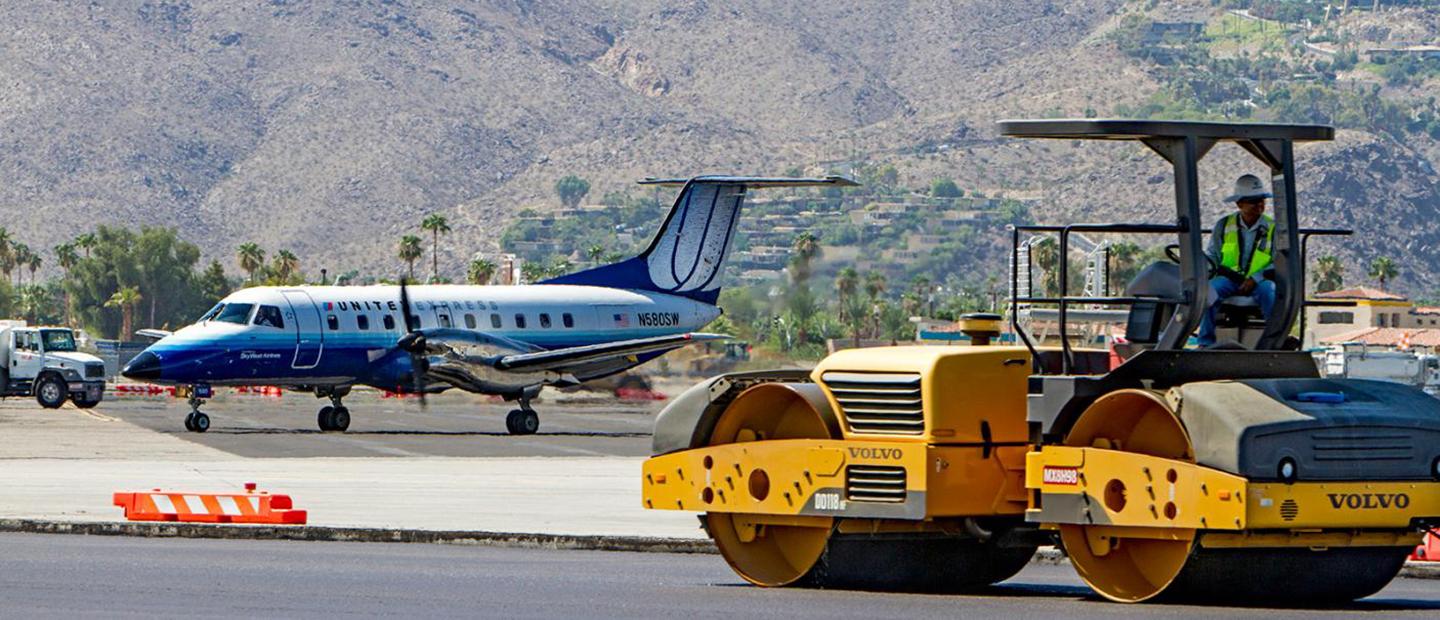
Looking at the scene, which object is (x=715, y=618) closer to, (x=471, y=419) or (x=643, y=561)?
(x=643, y=561)

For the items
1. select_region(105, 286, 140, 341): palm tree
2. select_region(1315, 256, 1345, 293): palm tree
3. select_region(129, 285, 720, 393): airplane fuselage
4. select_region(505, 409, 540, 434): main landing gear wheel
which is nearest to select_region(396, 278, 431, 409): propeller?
select_region(129, 285, 720, 393): airplane fuselage

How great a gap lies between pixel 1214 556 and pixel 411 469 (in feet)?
71.4

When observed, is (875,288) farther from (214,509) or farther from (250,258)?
(250,258)

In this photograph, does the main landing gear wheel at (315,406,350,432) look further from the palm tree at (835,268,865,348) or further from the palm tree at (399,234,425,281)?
the palm tree at (399,234,425,281)

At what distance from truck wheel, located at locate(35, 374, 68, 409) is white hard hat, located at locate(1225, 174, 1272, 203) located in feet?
183

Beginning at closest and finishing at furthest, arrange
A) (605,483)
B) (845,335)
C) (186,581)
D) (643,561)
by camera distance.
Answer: (186,581), (643,561), (845,335), (605,483)

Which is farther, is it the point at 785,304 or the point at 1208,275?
the point at 785,304

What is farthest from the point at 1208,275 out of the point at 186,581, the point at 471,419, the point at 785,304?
the point at 471,419

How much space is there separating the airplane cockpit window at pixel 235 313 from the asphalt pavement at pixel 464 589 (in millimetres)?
27336

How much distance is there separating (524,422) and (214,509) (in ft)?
84.2

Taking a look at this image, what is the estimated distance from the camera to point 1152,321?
15953mm

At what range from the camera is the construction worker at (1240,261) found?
51.9 feet

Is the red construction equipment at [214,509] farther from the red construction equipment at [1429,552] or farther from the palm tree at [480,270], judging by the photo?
the palm tree at [480,270]

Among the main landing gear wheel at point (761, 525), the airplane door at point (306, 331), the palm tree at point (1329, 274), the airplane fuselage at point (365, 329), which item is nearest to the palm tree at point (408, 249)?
the palm tree at point (1329, 274)
